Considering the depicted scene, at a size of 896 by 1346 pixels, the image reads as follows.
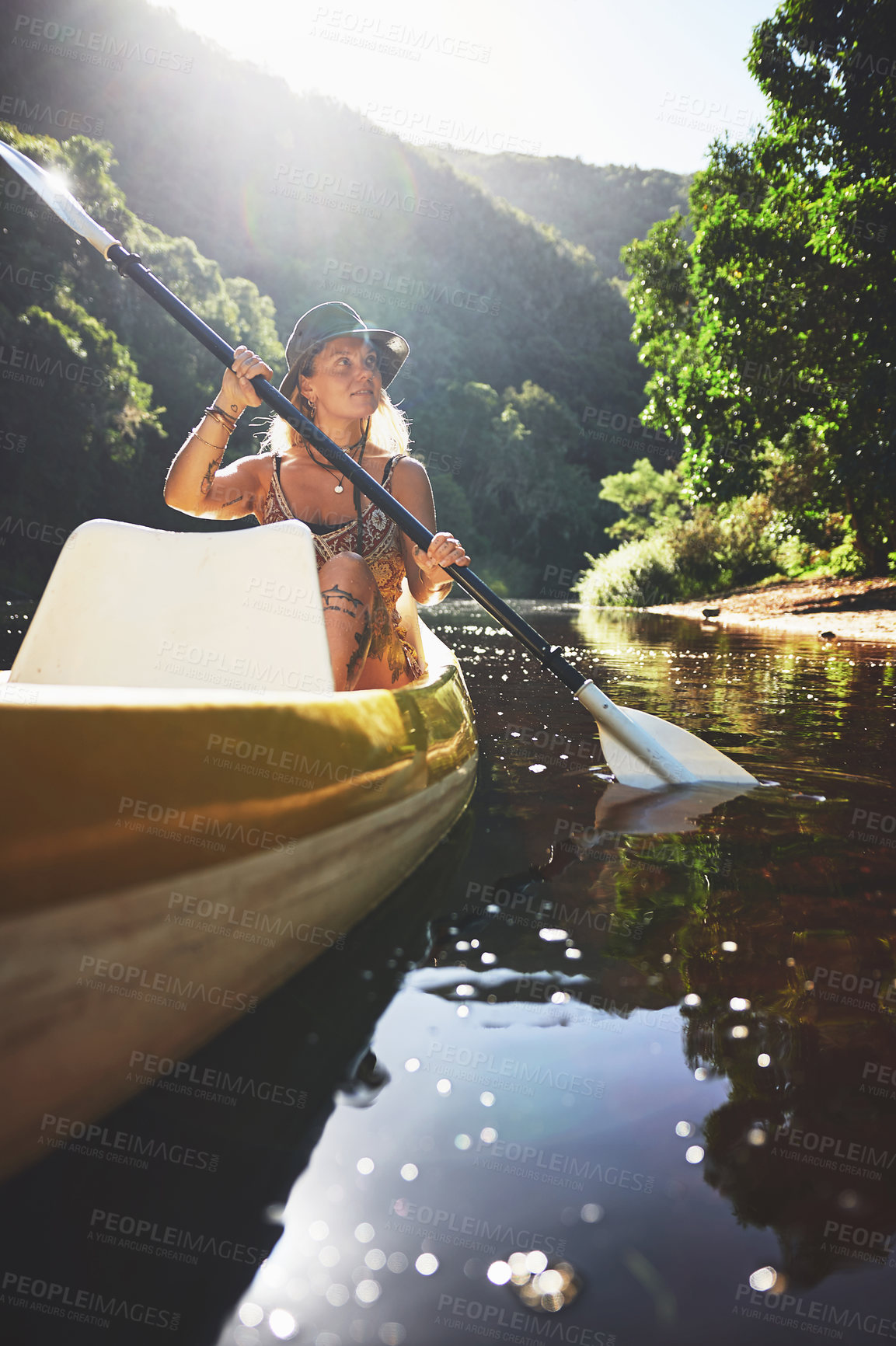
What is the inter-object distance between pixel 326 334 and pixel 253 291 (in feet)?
94.6

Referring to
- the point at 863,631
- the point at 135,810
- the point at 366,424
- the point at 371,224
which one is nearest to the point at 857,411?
the point at 863,631

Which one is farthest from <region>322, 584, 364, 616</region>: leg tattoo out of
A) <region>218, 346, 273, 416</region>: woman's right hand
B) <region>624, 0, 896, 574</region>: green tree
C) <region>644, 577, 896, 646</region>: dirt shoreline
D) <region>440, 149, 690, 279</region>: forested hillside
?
<region>440, 149, 690, 279</region>: forested hillside

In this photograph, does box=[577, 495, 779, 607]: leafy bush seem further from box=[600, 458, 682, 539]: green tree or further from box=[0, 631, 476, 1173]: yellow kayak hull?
box=[0, 631, 476, 1173]: yellow kayak hull

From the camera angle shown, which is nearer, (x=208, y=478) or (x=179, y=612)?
(x=179, y=612)

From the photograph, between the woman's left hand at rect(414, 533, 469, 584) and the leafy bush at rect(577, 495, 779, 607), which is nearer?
the woman's left hand at rect(414, 533, 469, 584)

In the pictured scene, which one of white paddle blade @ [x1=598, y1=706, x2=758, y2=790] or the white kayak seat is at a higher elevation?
the white kayak seat

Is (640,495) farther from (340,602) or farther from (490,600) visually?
(340,602)

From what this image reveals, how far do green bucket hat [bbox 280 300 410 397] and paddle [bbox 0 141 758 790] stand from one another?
0.18 meters

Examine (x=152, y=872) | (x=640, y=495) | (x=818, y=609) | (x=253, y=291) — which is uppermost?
(x=253, y=291)

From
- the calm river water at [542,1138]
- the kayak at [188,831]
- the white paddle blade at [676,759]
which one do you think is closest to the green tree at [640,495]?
the white paddle blade at [676,759]

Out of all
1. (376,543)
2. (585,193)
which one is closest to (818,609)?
(376,543)

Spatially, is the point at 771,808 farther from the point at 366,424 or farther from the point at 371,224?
the point at 371,224

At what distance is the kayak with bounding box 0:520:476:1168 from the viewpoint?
43.8 inches

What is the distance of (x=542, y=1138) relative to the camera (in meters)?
1.30
